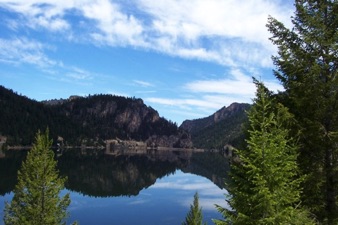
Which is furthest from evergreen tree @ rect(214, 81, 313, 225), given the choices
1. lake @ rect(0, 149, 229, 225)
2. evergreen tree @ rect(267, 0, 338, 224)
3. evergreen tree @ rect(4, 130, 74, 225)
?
lake @ rect(0, 149, 229, 225)

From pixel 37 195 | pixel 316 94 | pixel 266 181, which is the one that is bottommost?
pixel 37 195

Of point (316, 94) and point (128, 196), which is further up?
point (316, 94)

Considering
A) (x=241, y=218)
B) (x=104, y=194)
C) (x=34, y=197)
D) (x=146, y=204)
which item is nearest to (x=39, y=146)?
(x=34, y=197)

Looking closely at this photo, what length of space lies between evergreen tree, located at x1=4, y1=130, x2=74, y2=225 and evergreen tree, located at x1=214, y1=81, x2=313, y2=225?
20308 millimetres

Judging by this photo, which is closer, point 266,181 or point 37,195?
point 266,181

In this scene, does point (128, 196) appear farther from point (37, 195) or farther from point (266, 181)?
point (266, 181)

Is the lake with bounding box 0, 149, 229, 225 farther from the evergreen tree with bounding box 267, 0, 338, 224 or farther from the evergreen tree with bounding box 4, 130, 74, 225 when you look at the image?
the evergreen tree with bounding box 267, 0, 338, 224

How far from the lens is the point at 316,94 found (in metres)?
17.0

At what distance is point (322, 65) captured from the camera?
17.4m

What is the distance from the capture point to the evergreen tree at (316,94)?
54.5ft

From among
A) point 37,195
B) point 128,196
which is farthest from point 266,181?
point 128,196

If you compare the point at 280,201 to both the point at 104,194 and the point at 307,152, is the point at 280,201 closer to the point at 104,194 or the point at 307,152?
the point at 307,152

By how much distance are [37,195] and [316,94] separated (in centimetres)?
2484

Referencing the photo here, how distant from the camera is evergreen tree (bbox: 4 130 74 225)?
3066cm
